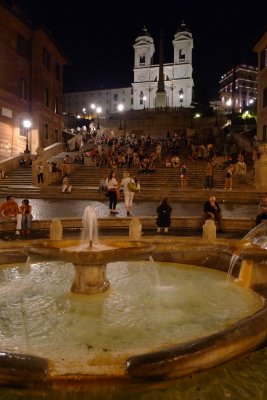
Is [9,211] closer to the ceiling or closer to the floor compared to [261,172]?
closer to the floor

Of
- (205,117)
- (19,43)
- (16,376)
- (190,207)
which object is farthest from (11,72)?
(16,376)

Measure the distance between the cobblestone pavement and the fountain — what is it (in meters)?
5.49

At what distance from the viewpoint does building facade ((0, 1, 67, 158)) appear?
115 ft

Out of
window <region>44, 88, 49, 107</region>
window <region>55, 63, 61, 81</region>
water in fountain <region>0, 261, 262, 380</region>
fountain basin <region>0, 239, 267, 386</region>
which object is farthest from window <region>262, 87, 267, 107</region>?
fountain basin <region>0, 239, 267, 386</region>

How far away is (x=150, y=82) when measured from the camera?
106000mm

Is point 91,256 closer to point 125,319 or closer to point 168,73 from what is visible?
point 125,319

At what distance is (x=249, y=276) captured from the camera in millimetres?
7410

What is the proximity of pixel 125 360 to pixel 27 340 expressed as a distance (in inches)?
60.7

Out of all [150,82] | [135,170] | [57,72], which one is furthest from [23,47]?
[150,82]

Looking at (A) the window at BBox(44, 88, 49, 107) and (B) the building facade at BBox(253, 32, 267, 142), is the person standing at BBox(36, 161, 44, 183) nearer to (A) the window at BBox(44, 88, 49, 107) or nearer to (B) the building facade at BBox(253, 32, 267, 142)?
(A) the window at BBox(44, 88, 49, 107)

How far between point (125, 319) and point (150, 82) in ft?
346

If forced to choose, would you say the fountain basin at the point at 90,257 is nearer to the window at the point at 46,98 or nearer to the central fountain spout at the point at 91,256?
the central fountain spout at the point at 91,256

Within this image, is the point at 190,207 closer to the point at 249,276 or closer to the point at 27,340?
the point at 249,276

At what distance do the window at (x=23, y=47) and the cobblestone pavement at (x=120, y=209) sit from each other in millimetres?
23356
